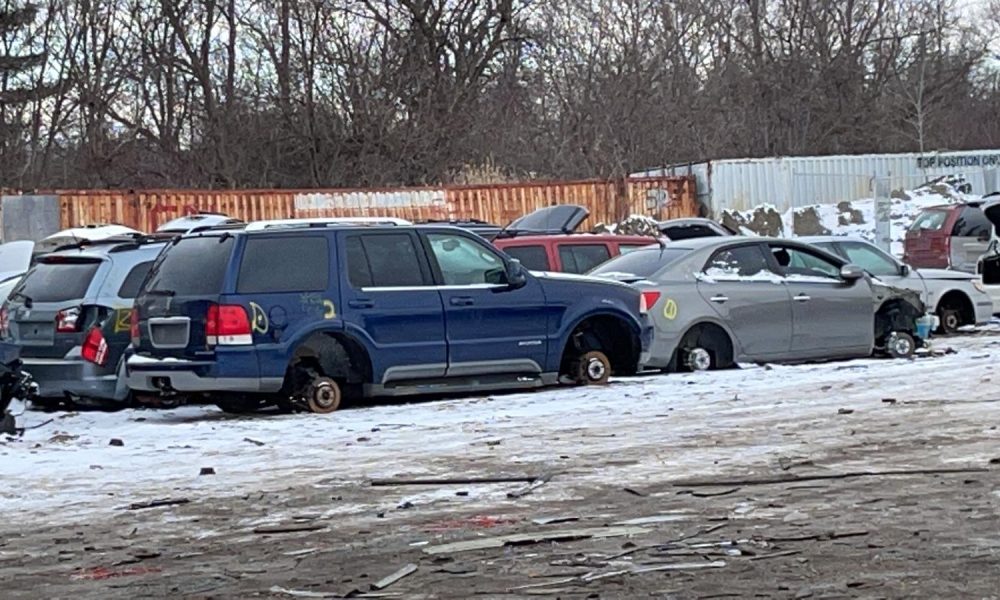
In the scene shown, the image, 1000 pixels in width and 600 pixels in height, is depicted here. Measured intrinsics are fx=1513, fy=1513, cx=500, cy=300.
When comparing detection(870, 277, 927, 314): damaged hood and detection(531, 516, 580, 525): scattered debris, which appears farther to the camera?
detection(870, 277, 927, 314): damaged hood

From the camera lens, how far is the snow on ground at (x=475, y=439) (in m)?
8.91

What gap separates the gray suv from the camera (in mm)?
12594

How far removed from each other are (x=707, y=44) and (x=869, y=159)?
11681 millimetres

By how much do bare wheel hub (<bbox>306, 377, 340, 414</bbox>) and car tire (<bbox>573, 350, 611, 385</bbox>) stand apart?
2.53 metres

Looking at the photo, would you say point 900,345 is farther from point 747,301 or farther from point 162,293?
point 162,293

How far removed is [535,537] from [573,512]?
26.4 inches

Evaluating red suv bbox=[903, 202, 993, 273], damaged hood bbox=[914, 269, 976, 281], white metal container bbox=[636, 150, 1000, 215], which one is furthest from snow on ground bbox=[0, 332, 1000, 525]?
white metal container bbox=[636, 150, 1000, 215]

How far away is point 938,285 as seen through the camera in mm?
19719

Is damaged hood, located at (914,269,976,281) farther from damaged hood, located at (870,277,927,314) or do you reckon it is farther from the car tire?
the car tire

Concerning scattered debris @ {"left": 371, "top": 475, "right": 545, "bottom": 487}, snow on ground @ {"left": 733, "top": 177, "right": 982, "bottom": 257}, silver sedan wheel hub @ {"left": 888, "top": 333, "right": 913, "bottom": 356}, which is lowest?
scattered debris @ {"left": 371, "top": 475, "right": 545, "bottom": 487}

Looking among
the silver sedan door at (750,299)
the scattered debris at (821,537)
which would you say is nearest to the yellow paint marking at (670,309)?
the silver sedan door at (750,299)

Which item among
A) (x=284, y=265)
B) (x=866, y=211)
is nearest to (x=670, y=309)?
(x=284, y=265)

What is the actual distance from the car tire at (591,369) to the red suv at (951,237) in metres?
9.75

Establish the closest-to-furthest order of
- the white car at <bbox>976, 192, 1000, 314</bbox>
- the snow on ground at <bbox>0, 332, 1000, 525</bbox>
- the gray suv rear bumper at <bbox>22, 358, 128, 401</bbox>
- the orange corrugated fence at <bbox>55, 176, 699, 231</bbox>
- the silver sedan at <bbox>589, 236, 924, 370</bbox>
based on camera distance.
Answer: the snow on ground at <bbox>0, 332, 1000, 525</bbox> < the gray suv rear bumper at <bbox>22, 358, 128, 401</bbox> < the silver sedan at <bbox>589, 236, 924, 370</bbox> < the white car at <bbox>976, 192, 1000, 314</bbox> < the orange corrugated fence at <bbox>55, 176, 699, 231</bbox>
